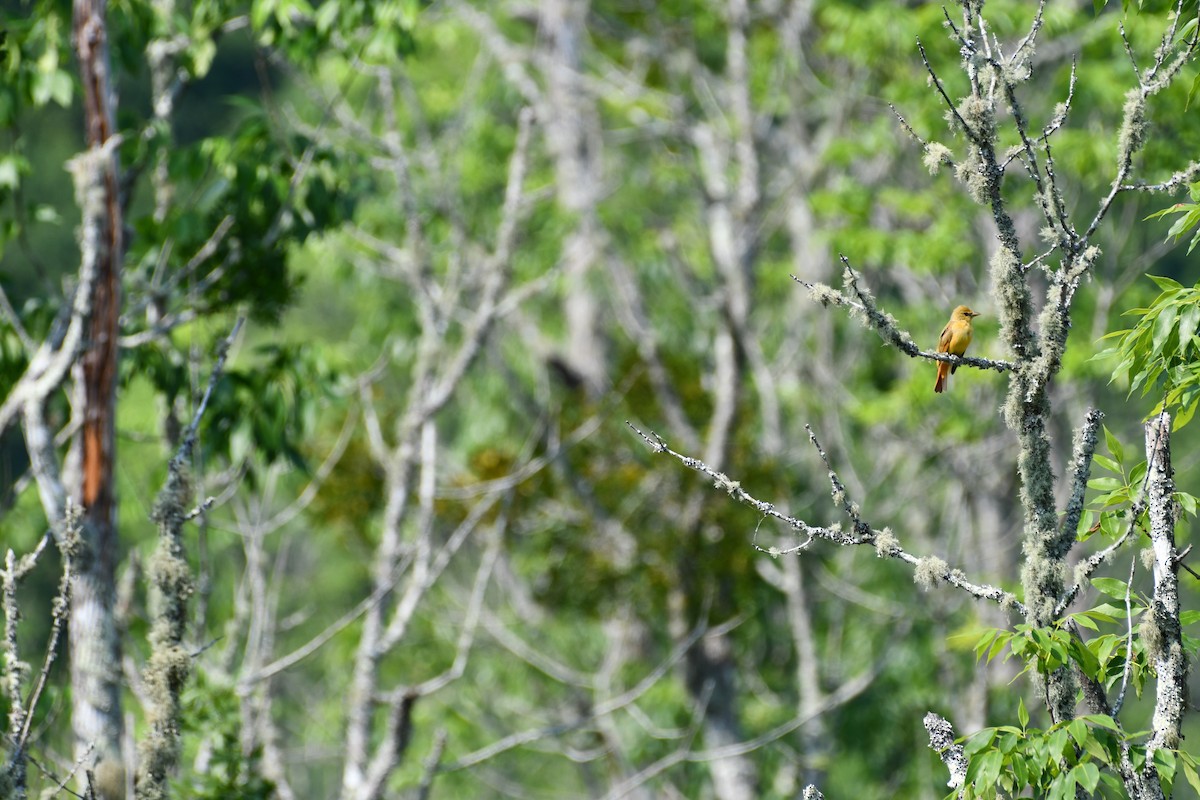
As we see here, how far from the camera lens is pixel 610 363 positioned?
12609 mm

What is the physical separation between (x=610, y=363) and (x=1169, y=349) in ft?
30.3

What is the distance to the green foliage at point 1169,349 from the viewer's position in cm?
340

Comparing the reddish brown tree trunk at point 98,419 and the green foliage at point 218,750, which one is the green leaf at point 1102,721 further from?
the green foliage at point 218,750

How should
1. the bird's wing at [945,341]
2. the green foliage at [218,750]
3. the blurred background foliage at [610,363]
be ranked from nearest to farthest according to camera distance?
the bird's wing at [945,341]
the green foliage at [218,750]
the blurred background foliage at [610,363]

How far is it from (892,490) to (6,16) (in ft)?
32.5

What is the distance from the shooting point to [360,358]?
566 inches

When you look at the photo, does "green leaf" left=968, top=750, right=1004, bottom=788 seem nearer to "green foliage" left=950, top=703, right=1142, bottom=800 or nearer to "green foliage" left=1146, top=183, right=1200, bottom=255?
"green foliage" left=950, top=703, right=1142, bottom=800

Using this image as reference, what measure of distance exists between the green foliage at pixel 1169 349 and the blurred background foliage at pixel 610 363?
172cm

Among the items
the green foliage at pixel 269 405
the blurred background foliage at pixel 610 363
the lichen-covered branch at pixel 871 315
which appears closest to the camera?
the lichen-covered branch at pixel 871 315

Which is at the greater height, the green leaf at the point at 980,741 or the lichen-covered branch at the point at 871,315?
the lichen-covered branch at the point at 871,315

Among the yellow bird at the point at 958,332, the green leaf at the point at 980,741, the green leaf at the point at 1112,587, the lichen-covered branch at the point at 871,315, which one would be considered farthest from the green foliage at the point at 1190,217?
the green leaf at the point at 980,741

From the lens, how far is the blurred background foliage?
243 inches

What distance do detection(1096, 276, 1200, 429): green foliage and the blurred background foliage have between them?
1.72m

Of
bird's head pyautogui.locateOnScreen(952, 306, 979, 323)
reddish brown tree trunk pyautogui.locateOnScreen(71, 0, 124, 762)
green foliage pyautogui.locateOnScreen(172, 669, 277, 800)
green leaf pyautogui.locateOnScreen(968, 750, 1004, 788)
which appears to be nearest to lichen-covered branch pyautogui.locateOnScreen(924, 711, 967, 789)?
green leaf pyautogui.locateOnScreen(968, 750, 1004, 788)
